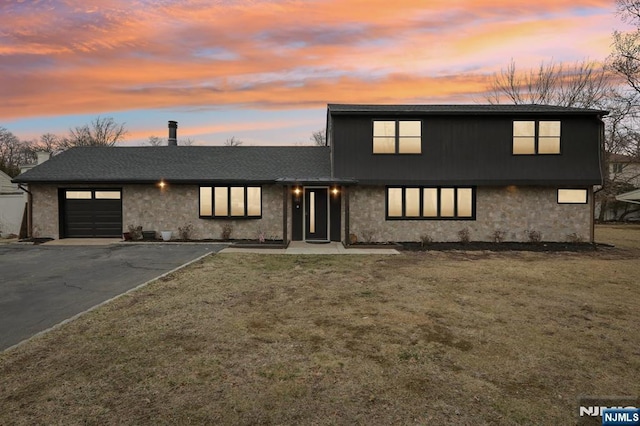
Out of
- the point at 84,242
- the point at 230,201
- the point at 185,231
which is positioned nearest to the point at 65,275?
the point at 185,231

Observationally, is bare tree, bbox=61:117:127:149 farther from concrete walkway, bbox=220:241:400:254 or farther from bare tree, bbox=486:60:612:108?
bare tree, bbox=486:60:612:108

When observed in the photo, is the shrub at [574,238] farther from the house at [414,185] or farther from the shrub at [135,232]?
the shrub at [135,232]

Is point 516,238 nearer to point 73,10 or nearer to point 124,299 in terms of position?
point 124,299

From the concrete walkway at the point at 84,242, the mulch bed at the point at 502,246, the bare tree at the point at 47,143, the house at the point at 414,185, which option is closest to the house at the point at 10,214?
the house at the point at 414,185

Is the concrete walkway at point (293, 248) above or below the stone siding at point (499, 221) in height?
below

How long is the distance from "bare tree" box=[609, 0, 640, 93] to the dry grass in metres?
19.2

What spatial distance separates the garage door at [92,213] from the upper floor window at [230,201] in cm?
427

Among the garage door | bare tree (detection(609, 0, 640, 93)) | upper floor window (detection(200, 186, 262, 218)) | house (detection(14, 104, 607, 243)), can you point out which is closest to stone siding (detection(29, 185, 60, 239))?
house (detection(14, 104, 607, 243))

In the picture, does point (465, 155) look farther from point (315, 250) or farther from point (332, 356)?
point (332, 356)

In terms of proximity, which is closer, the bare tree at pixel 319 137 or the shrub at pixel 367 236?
the shrub at pixel 367 236

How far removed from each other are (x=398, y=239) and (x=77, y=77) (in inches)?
748

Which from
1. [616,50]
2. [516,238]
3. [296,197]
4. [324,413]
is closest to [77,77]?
[296,197]

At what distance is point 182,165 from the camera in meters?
18.0

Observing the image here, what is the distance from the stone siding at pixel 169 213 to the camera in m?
16.6
